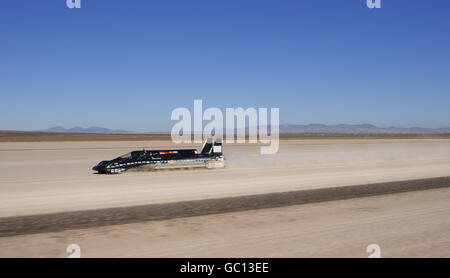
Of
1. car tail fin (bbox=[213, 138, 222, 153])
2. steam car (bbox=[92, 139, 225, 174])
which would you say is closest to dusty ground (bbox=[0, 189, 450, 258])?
steam car (bbox=[92, 139, 225, 174])

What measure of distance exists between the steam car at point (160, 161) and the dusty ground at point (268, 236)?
13015 mm

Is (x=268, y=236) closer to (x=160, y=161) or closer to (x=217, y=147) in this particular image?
(x=160, y=161)

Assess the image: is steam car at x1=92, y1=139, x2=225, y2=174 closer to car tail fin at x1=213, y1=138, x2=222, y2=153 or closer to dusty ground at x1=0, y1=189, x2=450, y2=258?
car tail fin at x1=213, y1=138, x2=222, y2=153

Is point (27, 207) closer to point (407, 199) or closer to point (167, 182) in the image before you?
point (167, 182)

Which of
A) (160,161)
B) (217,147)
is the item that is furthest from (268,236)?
(217,147)

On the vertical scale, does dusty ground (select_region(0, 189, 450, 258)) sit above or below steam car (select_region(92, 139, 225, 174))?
below

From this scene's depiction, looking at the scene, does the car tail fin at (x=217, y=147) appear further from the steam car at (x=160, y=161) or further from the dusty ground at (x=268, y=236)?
the dusty ground at (x=268, y=236)

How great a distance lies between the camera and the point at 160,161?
81.5 feet

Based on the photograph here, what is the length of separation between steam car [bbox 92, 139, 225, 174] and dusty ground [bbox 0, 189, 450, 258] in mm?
13015

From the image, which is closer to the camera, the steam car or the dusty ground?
the dusty ground

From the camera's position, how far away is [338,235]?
9766 millimetres

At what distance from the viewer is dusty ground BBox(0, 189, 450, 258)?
8.45 metres

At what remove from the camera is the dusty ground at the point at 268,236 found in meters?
8.45

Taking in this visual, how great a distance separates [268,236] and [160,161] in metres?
16.0
